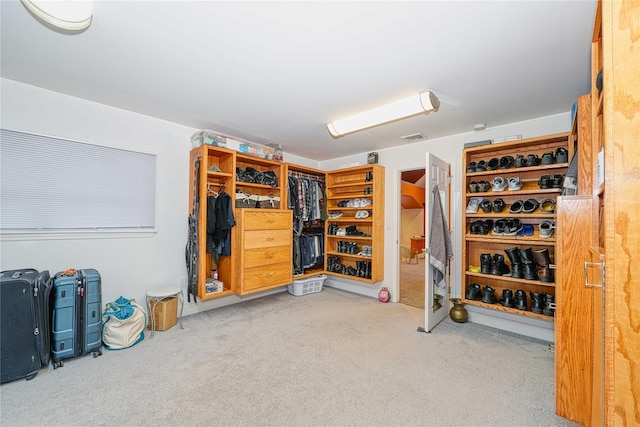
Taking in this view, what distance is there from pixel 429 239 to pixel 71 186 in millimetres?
3906

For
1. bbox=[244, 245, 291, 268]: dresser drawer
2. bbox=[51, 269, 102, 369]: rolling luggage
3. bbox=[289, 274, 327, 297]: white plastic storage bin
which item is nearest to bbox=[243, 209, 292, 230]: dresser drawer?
bbox=[244, 245, 291, 268]: dresser drawer

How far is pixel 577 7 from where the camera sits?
1.38m

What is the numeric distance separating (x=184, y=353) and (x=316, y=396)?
1.40 metres

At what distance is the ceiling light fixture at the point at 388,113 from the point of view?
2371 mm

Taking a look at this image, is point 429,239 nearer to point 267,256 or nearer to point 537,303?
point 537,303

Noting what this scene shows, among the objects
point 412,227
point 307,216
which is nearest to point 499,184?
point 307,216

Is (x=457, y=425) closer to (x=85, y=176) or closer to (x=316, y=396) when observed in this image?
(x=316, y=396)

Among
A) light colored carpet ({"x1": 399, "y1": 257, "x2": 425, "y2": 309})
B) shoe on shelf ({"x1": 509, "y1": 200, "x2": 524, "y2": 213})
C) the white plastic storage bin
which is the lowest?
light colored carpet ({"x1": 399, "y1": 257, "x2": 425, "y2": 309})

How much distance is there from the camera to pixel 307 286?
14.4 ft

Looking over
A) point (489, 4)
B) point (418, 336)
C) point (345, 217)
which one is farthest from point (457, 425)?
point (345, 217)

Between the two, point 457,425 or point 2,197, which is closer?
point 457,425

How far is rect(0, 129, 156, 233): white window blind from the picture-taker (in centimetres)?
229

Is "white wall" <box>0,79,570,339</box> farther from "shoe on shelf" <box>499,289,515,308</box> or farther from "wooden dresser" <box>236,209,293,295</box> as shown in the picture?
"wooden dresser" <box>236,209,293,295</box>

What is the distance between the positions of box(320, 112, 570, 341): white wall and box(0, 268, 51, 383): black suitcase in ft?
12.6
